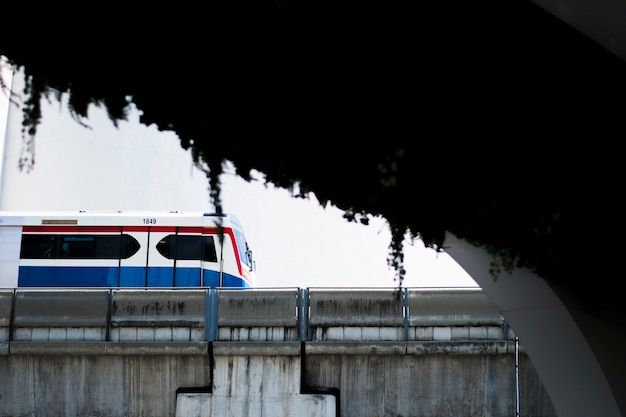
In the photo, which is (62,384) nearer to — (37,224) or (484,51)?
(37,224)

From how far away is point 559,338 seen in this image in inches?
227

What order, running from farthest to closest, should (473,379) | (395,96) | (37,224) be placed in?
(37,224) < (473,379) < (395,96)

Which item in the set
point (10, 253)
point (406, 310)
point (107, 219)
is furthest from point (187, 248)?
point (406, 310)

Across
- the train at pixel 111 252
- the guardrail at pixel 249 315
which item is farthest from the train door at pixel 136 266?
the guardrail at pixel 249 315

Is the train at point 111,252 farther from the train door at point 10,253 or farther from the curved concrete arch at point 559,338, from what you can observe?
the curved concrete arch at point 559,338

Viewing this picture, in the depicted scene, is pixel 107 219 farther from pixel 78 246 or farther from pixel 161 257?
pixel 161 257

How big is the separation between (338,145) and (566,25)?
1.04 m

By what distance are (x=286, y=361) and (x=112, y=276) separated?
7.89 metres

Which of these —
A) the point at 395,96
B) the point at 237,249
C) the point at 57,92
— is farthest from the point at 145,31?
the point at 237,249

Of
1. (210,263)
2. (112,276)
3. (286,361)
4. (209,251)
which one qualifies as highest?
(209,251)

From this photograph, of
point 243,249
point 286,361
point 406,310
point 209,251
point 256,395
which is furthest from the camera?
point 243,249

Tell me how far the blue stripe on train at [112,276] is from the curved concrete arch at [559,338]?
1606 cm

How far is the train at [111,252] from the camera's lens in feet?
71.3

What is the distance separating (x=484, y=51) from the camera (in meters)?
3.80
